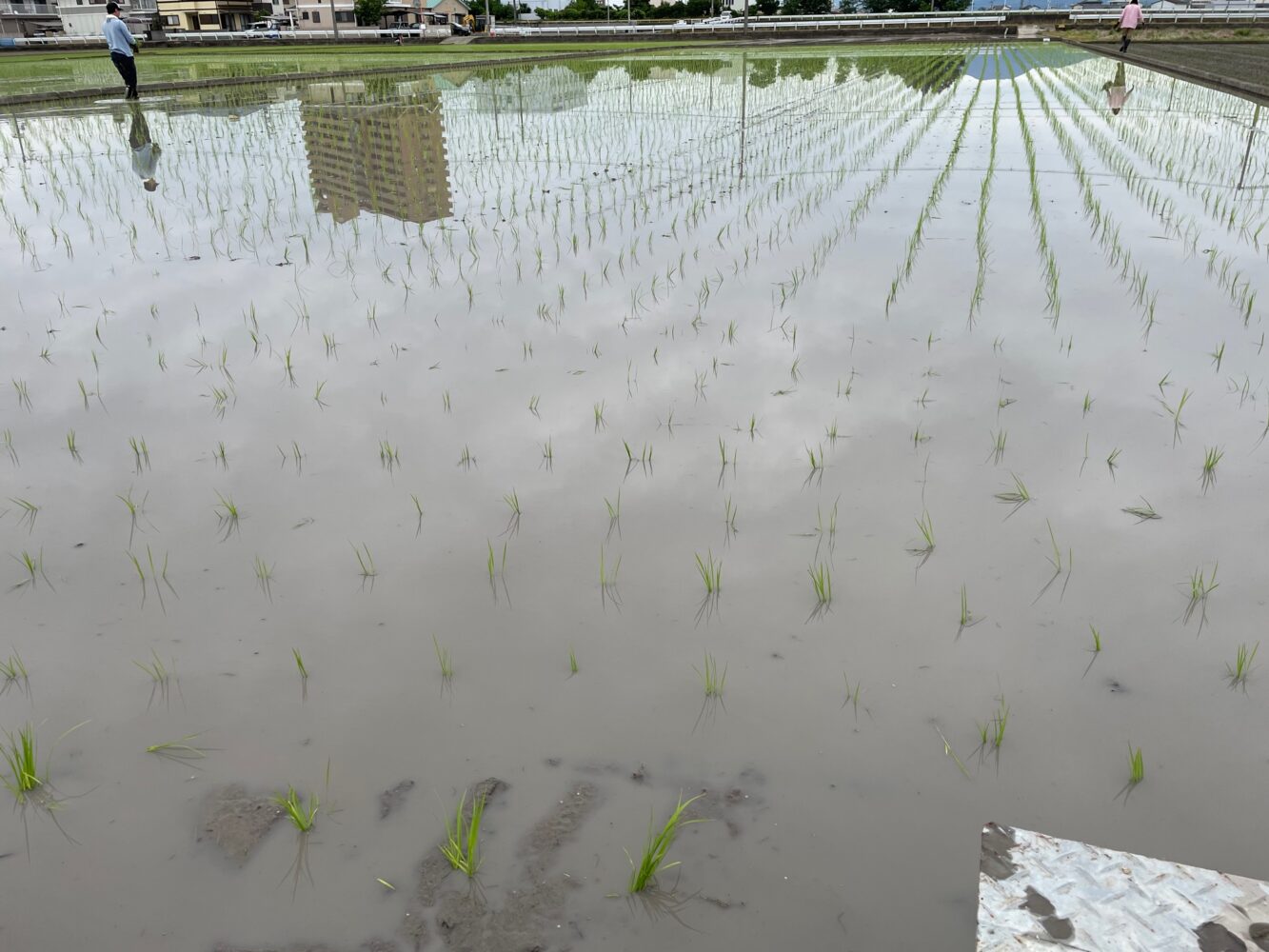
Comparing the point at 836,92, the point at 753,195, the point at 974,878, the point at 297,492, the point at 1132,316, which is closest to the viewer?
the point at 974,878

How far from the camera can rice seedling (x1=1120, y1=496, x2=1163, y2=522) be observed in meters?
2.30

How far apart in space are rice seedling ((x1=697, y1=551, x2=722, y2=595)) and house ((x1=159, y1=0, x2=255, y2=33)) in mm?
60466

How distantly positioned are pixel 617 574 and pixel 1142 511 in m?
1.44

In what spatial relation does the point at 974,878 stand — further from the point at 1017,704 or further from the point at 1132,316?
the point at 1132,316

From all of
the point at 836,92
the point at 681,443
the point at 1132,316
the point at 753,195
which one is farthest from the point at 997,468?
the point at 836,92

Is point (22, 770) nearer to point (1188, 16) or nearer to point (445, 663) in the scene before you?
Answer: point (445, 663)

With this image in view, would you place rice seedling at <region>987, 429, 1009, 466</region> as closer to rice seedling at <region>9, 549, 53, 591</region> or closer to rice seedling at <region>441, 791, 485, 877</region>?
rice seedling at <region>441, 791, 485, 877</region>

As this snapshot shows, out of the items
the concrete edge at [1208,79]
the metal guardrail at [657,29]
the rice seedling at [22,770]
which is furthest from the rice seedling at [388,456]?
the metal guardrail at [657,29]

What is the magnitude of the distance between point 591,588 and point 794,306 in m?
2.37

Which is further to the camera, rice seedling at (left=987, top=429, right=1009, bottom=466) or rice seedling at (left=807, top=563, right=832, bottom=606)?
rice seedling at (left=987, top=429, right=1009, bottom=466)

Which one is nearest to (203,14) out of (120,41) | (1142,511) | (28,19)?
(28,19)

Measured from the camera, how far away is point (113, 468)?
264 cm

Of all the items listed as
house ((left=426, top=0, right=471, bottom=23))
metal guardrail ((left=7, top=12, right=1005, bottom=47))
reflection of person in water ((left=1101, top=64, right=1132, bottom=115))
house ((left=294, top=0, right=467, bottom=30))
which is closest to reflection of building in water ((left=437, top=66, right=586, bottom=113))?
reflection of person in water ((left=1101, top=64, right=1132, bottom=115))

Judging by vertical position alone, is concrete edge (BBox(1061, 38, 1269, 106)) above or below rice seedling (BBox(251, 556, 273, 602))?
above
